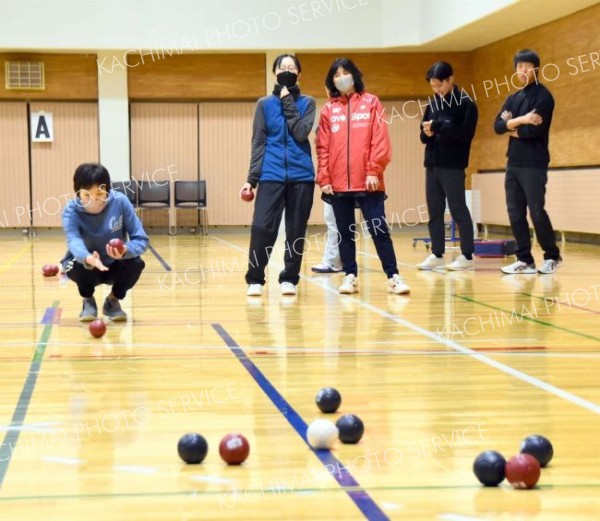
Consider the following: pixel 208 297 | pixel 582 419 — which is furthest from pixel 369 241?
pixel 582 419

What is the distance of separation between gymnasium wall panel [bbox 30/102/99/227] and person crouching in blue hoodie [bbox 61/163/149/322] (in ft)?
40.6

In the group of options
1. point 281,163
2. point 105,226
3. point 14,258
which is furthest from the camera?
point 14,258

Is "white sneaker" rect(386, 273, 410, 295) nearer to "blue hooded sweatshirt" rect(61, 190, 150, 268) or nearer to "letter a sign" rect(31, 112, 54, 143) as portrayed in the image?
"blue hooded sweatshirt" rect(61, 190, 150, 268)

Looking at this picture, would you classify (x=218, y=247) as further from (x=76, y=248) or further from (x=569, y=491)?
(x=569, y=491)

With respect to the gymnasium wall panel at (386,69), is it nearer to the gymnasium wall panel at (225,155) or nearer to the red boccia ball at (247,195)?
the gymnasium wall panel at (225,155)

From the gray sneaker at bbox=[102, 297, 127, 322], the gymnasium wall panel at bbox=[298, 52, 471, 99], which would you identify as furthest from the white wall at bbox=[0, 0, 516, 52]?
the gray sneaker at bbox=[102, 297, 127, 322]

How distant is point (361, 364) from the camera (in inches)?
188

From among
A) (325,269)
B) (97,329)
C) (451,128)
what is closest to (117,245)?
(97,329)

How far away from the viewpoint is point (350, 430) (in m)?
3.24

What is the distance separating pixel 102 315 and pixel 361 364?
7.78 feet

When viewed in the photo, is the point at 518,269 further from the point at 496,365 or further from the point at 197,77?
the point at 197,77

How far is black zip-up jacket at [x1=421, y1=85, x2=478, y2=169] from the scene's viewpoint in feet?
29.7

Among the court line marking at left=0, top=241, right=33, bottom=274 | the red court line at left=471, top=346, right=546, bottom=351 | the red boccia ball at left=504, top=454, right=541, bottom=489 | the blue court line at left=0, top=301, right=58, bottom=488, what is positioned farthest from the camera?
the court line marking at left=0, top=241, right=33, bottom=274

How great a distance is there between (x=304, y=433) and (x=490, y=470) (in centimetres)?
81
